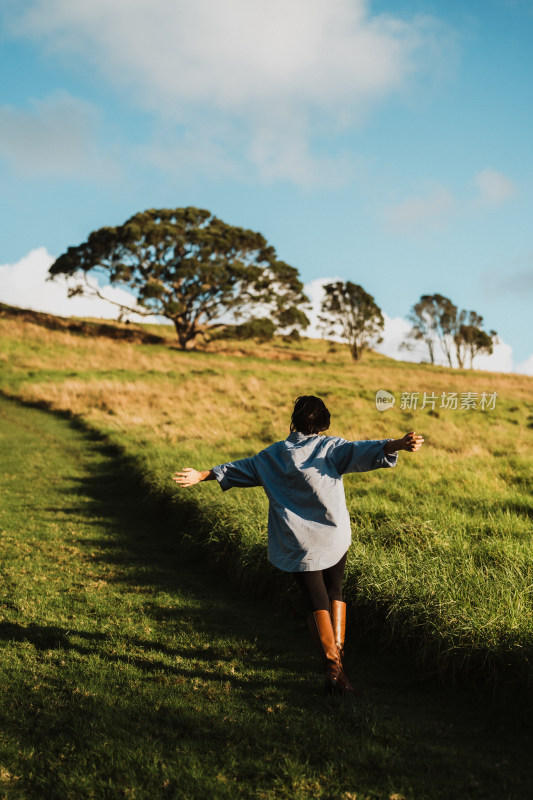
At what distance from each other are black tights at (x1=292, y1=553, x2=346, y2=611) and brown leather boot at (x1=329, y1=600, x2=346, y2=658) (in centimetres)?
4

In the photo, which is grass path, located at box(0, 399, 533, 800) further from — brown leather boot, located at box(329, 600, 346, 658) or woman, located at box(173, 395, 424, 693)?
woman, located at box(173, 395, 424, 693)

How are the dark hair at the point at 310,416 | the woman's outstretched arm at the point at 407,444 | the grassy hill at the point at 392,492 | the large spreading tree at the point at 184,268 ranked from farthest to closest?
the large spreading tree at the point at 184,268, the grassy hill at the point at 392,492, the dark hair at the point at 310,416, the woman's outstretched arm at the point at 407,444

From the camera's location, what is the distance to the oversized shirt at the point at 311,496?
4.08 m

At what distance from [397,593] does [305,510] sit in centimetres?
141

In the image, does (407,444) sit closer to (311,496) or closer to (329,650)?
(311,496)

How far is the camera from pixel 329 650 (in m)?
3.95

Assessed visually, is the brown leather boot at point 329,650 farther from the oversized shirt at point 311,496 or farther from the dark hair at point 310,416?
the dark hair at point 310,416

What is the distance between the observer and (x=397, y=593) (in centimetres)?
496

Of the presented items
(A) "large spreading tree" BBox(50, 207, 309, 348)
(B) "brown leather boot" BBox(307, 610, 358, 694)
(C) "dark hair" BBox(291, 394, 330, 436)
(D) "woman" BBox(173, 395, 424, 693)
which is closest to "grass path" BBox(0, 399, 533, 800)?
(B) "brown leather boot" BBox(307, 610, 358, 694)

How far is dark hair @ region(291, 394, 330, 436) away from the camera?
13.9 ft

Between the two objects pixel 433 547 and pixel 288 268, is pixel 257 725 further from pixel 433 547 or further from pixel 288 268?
pixel 288 268

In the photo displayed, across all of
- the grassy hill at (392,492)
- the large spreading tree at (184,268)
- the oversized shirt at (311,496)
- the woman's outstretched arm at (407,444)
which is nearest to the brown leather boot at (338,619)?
the oversized shirt at (311,496)

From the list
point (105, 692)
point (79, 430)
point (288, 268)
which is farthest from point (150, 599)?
point (288, 268)

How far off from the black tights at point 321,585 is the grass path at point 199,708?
0.64 meters
